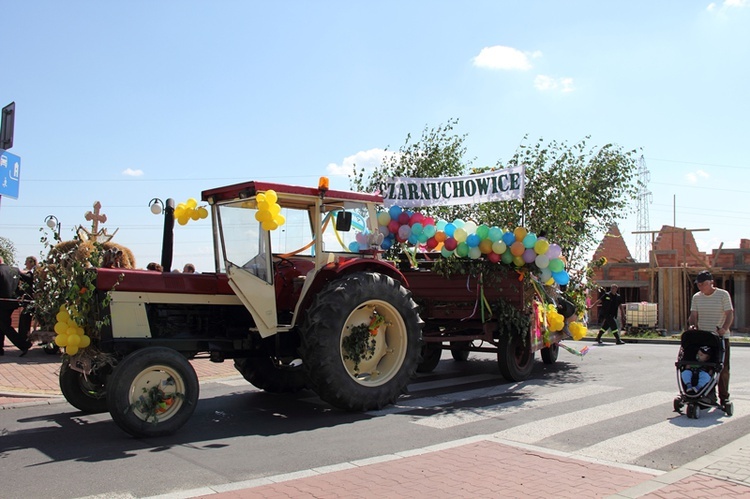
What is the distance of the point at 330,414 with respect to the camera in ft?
25.1

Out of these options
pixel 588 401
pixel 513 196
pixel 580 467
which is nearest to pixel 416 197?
pixel 513 196

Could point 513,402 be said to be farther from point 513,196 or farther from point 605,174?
point 605,174

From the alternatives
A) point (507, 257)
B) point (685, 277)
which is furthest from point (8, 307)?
point (685, 277)

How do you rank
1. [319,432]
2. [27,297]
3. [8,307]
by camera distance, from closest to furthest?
[319,432] < [8,307] < [27,297]

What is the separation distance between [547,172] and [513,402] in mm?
5061

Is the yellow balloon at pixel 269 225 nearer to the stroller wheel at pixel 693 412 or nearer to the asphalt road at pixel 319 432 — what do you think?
the asphalt road at pixel 319 432

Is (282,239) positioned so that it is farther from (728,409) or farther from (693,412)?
(728,409)

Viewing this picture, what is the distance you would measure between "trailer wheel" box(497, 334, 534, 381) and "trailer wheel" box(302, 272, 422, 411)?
2.17 meters

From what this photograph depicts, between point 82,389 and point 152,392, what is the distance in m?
1.50

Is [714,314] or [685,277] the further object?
[685,277]

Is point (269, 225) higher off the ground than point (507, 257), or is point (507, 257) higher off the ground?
point (269, 225)

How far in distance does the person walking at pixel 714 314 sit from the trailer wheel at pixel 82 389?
22.1ft

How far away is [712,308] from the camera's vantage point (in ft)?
24.8

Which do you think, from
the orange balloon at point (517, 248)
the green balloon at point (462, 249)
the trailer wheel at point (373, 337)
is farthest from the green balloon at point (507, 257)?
the trailer wheel at point (373, 337)
